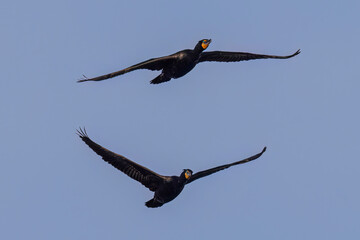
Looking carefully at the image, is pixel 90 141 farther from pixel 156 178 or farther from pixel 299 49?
pixel 299 49

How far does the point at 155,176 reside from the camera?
28703mm

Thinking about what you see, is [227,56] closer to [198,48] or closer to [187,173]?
[198,48]

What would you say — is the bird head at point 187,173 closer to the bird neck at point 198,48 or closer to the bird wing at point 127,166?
the bird wing at point 127,166

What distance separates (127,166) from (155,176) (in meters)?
1.06

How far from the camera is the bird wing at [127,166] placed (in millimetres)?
27731

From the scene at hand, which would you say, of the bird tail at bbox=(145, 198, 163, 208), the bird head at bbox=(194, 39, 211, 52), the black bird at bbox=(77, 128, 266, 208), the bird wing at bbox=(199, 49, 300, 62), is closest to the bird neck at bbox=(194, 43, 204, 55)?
the bird head at bbox=(194, 39, 211, 52)

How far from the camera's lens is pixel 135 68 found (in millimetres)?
28281

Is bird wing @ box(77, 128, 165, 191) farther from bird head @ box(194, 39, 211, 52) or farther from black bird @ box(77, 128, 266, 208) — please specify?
bird head @ box(194, 39, 211, 52)

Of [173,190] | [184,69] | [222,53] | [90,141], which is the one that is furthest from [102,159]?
[222,53]

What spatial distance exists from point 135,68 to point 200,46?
2863 millimetres

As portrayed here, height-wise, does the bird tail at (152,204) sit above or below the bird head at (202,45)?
below

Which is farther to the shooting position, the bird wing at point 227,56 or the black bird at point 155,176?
the bird wing at point 227,56

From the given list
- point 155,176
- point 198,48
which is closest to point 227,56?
point 198,48

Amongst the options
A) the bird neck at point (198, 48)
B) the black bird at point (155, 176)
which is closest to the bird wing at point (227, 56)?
the bird neck at point (198, 48)
